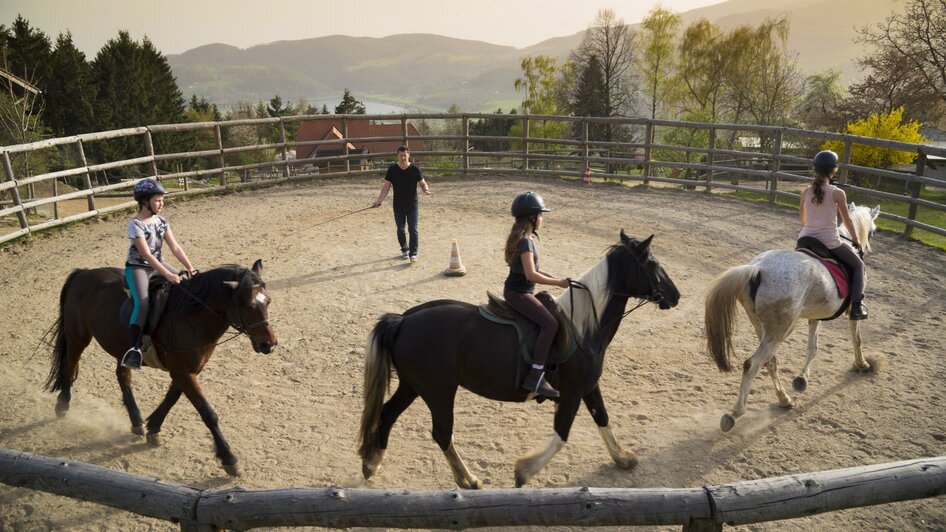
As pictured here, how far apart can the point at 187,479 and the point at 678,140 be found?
34.4 meters

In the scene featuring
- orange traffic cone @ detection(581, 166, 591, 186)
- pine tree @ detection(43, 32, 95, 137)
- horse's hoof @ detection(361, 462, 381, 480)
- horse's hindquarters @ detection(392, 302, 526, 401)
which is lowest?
horse's hoof @ detection(361, 462, 381, 480)

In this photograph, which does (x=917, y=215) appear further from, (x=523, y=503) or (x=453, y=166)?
(x=523, y=503)

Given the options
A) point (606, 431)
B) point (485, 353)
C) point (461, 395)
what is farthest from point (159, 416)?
point (606, 431)

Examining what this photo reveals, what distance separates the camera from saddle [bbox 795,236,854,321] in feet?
19.9

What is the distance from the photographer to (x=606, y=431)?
4.93 metres

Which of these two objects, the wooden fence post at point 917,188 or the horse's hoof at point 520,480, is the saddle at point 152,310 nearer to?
the horse's hoof at point 520,480

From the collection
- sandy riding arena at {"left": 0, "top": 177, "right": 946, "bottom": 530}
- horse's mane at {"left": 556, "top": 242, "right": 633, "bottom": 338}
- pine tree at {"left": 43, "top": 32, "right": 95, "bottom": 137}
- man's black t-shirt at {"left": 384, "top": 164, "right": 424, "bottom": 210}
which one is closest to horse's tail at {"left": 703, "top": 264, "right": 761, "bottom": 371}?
sandy riding arena at {"left": 0, "top": 177, "right": 946, "bottom": 530}

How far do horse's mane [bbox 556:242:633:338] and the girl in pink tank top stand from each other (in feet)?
9.37

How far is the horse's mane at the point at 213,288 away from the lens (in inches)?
191

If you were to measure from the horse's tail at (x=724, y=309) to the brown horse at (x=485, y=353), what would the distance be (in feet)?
4.17

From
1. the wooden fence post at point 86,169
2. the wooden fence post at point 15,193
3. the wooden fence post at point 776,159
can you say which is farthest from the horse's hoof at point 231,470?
the wooden fence post at point 776,159

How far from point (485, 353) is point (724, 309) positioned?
2.66 metres

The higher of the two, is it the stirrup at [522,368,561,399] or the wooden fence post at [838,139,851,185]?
the wooden fence post at [838,139,851,185]

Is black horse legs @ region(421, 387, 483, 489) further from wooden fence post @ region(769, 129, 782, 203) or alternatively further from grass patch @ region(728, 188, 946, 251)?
wooden fence post @ region(769, 129, 782, 203)
